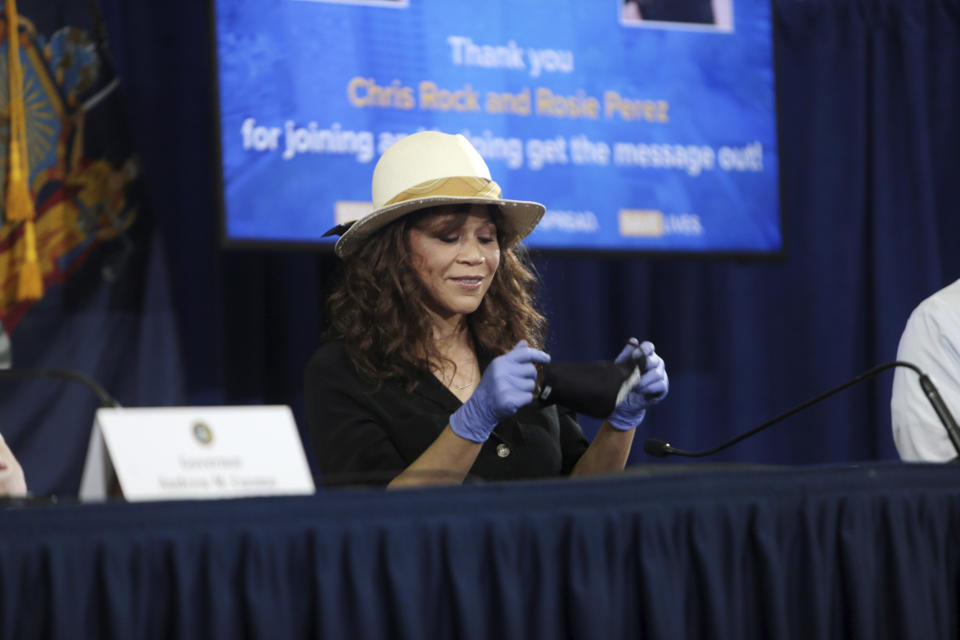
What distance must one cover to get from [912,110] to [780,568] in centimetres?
311

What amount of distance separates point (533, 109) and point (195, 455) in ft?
7.18

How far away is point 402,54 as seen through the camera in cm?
291

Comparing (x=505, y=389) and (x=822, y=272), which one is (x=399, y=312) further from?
(x=822, y=272)

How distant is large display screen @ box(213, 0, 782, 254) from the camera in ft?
9.09

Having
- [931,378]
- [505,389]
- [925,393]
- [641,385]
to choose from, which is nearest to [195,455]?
[505,389]

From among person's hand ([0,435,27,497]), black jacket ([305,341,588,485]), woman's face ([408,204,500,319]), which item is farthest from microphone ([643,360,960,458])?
person's hand ([0,435,27,497])

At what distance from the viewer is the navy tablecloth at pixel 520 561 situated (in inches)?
35.7

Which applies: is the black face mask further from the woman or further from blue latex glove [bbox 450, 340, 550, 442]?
the woman

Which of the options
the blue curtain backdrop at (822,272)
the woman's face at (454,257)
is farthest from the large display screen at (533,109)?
the woman's face at (454,257)

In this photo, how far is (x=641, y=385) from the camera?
1.53 meters

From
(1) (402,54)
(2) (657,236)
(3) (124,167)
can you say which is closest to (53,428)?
(3) (124,167)

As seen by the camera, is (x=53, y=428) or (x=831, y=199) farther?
(x=831, y=199)

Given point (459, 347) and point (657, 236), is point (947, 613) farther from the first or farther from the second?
point (657, 236)

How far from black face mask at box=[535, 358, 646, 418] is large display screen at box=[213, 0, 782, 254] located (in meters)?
1.52
